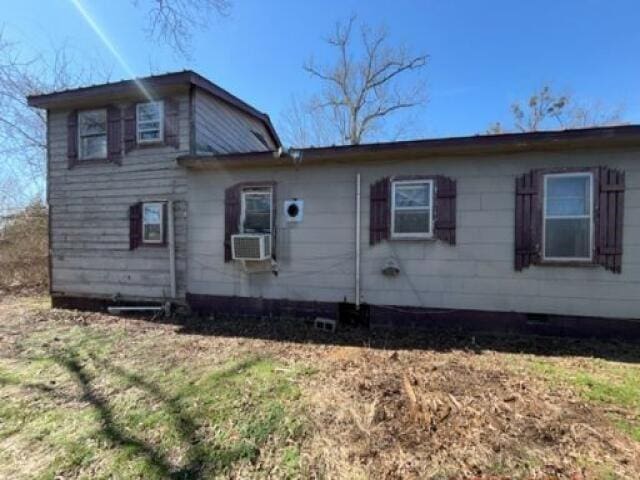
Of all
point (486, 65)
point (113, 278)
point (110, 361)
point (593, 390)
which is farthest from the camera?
point (486, 65)

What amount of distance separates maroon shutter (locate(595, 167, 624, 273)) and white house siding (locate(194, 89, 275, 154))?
6831mm

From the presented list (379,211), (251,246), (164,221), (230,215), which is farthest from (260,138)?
(379,211)

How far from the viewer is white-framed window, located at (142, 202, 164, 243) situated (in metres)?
7.47

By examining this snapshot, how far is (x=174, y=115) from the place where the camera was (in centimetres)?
739

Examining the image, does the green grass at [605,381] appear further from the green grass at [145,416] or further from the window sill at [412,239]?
the green grass at [145,416]

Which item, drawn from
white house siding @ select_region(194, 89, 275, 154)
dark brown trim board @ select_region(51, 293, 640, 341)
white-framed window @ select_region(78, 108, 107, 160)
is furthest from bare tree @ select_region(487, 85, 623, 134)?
white-framed window @ select_region(78, 108, 107, 160)

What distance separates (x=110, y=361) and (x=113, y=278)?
3.62 metres

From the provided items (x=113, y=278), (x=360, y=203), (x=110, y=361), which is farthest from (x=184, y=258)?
(x=360, y=203)

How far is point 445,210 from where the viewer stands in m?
5.84

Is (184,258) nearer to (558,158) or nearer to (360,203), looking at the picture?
(360,203)

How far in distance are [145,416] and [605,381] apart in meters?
4.49

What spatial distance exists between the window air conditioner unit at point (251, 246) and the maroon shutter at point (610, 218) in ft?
16.4

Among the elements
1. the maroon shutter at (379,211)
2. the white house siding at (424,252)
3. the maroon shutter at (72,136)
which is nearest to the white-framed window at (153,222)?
the white house siding at (424,252)

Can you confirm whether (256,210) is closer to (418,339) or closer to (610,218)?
(418,339)
